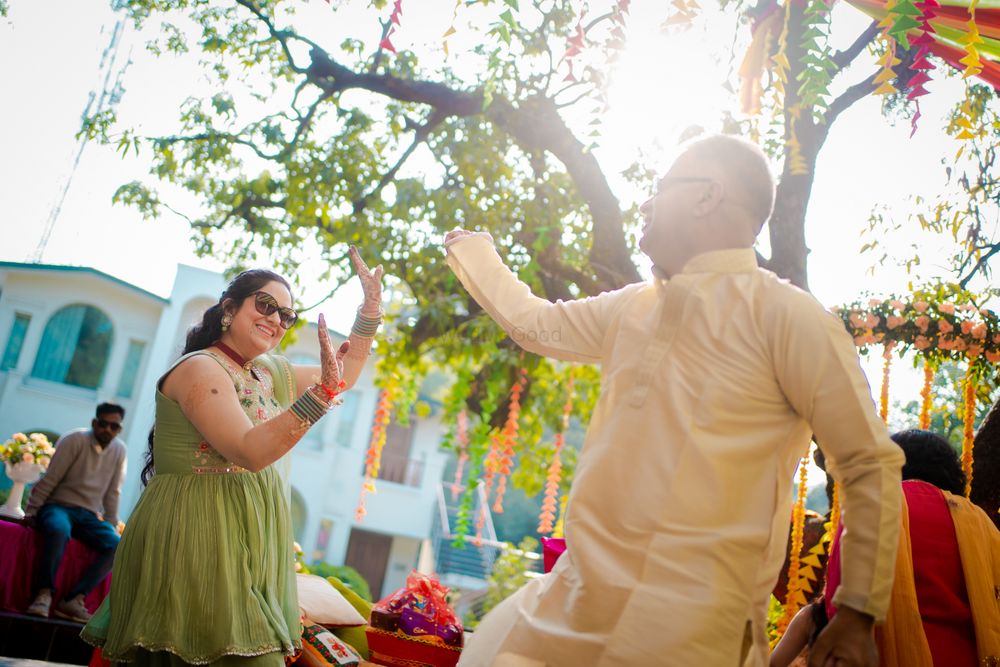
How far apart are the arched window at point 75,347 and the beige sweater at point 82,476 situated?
35.6 ft

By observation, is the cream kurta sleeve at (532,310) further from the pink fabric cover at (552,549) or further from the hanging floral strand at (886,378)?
the hanging floral strand at (886,378)

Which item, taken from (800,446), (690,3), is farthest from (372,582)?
(800,446)

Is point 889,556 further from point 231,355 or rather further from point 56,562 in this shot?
point 56,562

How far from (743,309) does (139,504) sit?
5.78ft

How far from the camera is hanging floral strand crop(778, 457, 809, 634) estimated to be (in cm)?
415

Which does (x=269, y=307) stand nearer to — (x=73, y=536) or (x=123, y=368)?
(x=73, y=536)

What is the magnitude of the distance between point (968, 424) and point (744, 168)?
3.32 metres

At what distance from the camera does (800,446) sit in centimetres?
159

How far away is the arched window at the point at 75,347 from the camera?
16391 mm

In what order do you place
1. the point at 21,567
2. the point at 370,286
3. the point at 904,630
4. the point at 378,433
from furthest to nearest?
the point at 378,433
the point at 21,567
the point at 370,286
the point at 904,630

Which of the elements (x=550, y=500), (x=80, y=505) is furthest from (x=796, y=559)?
(x=80, y=505)

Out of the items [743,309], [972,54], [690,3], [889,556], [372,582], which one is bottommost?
Answer: [372,582]

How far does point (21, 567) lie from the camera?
6.16 m

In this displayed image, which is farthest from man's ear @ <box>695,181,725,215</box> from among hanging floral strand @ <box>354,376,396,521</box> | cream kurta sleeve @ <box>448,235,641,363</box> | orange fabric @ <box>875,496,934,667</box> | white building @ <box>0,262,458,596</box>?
white building @ <box>0,262,458,596</box>
